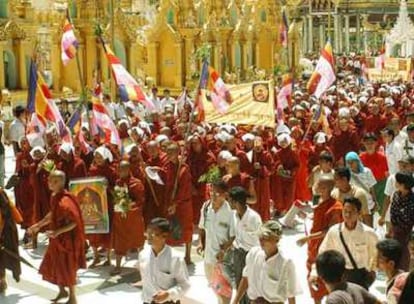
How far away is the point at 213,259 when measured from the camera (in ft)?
26.3

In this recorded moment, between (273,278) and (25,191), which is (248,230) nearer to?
(273,278)

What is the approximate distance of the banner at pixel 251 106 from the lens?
13297mm

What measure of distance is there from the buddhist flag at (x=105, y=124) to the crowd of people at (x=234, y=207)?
0.14m

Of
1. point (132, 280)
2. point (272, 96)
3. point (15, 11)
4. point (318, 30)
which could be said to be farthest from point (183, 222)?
point (318, 30)

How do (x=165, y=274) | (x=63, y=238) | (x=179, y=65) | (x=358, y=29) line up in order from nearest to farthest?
(x=165, y=274) < (x=63, y=238) < (x=179, y=65) < (x=358, y=29)

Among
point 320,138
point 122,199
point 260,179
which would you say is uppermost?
point 320,138

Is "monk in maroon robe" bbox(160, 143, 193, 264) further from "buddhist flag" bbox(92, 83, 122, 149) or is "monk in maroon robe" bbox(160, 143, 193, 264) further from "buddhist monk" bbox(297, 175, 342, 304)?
"buddhist monk" bbox(297, 175, 342, 304)

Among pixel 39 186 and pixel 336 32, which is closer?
pixel 39 186

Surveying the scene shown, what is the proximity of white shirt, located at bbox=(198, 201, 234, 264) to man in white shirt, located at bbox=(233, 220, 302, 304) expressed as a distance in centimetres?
151

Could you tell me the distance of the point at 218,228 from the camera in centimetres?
795

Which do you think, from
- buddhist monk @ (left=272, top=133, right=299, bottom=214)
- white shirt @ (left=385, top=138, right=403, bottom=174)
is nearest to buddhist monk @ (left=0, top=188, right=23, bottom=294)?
buddhist monk @ (left=272, top=133, right=299, bottom=214)

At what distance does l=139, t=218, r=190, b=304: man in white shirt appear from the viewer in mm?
6227

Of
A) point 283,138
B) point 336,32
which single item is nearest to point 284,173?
point 283,138

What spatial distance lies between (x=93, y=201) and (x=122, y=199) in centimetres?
53
